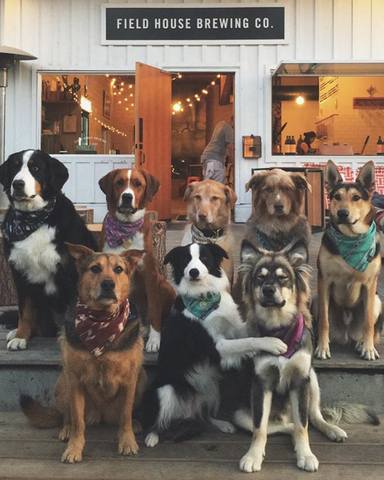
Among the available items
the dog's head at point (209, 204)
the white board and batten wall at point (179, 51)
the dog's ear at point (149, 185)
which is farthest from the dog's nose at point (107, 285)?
the white board and batten wall at point (179, 51)

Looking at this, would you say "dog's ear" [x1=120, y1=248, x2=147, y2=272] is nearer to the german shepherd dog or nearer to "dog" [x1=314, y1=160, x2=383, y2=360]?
the german shepherd dog

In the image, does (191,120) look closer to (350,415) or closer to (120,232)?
(120,232)

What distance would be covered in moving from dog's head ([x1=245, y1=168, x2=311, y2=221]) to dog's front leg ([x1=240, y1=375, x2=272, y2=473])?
1.34 metres

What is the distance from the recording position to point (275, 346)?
94.2 inches

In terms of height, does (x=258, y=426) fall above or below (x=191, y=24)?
below

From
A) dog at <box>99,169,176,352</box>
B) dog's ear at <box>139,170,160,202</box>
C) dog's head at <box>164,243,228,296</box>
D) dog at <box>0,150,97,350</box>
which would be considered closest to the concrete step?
dog at <box>0,150,97,350</box>

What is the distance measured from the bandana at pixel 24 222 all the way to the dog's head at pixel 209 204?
3.13 feet

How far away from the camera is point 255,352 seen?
8.09ft

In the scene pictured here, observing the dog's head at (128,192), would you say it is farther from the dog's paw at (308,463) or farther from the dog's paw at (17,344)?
the dog's paw at (308,463)

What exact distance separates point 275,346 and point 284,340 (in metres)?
0.06

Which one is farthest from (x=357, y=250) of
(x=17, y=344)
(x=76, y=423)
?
(x=17, y=344)

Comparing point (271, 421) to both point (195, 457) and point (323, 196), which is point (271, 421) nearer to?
point (195, 457)

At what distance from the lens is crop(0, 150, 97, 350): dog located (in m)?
3.05

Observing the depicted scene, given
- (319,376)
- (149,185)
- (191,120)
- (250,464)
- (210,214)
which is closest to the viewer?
(250,464)
